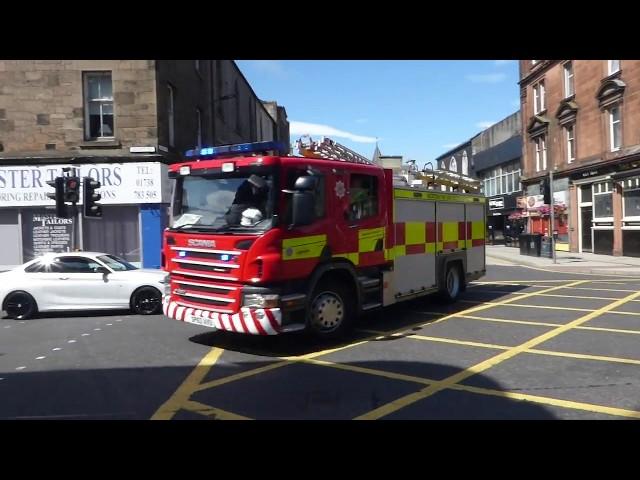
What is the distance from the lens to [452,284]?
416 inches

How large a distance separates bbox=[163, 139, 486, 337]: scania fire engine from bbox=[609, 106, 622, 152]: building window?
18.4 m

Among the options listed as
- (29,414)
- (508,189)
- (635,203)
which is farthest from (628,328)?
(508,189)

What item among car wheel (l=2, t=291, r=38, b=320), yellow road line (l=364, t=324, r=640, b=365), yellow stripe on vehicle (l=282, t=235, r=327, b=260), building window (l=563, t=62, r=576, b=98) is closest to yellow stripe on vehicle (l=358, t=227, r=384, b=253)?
yellow stripe on vehicle (l=282, t=235, r=327, b=260)

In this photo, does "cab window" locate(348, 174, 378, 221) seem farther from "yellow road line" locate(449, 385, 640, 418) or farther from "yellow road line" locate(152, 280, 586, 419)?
"yellow road line" locate(449, 385, 640, 418)

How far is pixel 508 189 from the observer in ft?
128

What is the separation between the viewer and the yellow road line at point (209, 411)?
451cm

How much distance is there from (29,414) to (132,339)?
322 centimetres

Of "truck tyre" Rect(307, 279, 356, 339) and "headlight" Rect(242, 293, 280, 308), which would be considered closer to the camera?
"headlight" Rect(242, 293, 280, 308)

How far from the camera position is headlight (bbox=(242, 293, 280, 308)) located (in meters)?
6.32

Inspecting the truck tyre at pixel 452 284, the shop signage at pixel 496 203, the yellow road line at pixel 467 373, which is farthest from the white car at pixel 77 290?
the shop signage at pixel 496 203

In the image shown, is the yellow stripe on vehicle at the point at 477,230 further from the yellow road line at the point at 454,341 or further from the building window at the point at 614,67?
the building window at the point at 614,67

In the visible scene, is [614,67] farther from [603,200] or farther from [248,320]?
[248,320]

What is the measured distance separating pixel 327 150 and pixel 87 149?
1128 centimetres
